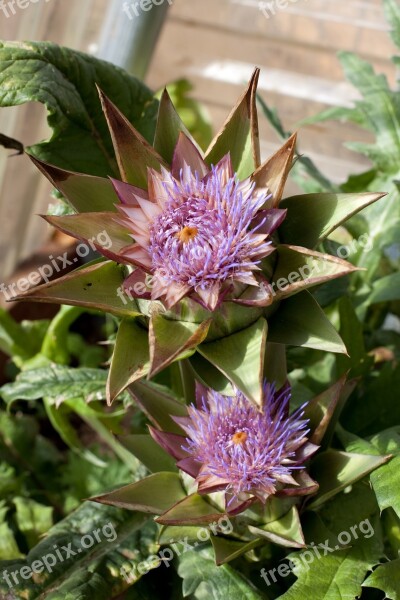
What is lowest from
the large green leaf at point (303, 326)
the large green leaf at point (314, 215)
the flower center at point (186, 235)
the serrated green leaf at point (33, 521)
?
the serrated green leaf at point (33, 521)

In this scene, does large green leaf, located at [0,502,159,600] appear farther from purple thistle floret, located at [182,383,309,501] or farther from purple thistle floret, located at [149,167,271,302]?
purple thistle floret, located at [149,167,271,302]

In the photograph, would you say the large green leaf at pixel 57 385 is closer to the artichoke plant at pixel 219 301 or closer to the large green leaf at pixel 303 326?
the artichoke plant at pixel 219 301

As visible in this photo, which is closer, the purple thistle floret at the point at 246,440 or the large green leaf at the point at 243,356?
the large green leaf at the point at 243,356

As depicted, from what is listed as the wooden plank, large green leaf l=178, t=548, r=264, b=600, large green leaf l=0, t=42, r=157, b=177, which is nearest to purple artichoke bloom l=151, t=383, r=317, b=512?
large green leaf l=178, t=548, r=264, b=600

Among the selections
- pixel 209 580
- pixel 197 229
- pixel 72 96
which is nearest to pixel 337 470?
pixel 209 580

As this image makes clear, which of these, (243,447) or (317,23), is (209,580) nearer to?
(243,447)

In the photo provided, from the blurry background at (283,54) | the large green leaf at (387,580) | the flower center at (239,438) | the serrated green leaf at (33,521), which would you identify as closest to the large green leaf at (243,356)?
the flower center at (239,438)

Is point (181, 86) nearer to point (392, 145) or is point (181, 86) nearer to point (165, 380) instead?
point (392, 145)
